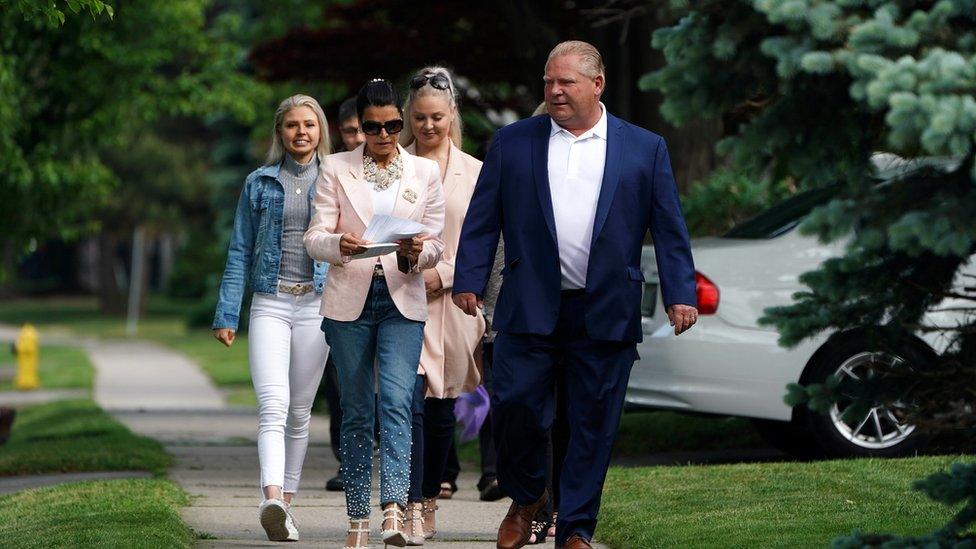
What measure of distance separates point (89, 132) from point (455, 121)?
38.3 ft

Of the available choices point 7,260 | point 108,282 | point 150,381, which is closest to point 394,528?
point 7,260

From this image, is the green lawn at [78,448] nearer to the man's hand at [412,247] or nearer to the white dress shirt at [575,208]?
the man's hand at [412,247]

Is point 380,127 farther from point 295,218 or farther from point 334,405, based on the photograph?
point 334,405

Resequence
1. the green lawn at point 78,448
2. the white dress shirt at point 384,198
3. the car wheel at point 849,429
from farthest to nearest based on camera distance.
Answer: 1. the green lawn at point 78,448
2. the car wheel at point 849,429
3. the white dress shirt at point 384,198

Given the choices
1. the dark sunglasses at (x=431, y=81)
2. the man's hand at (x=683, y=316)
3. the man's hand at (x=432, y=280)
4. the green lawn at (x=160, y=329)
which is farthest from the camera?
the green lawn at (x=160, y=329)

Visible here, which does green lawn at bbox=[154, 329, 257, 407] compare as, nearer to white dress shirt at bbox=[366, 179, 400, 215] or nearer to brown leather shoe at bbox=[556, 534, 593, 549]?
white dress shirt at bbox=[366, 179, 400, 215]

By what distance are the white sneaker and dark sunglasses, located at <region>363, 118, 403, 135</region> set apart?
4.99 ft

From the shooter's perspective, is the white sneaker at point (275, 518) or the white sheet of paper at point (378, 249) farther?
the white sneaker at point (275, 518)

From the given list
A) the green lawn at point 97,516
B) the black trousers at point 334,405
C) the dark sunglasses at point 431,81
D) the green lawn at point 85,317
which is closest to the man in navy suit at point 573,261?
the dark sunglasses at point 431,81

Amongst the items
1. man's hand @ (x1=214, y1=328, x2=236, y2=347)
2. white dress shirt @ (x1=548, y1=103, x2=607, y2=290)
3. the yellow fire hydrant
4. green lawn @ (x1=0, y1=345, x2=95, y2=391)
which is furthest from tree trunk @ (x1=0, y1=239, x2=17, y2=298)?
white dress shirt @ (x1=548, y1=103, x2=607, y2=290)

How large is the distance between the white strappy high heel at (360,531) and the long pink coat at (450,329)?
0.71m

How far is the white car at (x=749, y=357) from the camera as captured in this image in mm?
9039

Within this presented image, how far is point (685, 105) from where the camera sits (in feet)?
14.4

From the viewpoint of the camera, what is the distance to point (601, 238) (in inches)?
239
